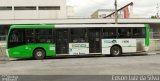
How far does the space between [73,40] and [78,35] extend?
57cm

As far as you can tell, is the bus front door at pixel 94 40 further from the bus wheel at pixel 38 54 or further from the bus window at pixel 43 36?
the bus wheel at pixel 38 54

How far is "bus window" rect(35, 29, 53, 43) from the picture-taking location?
2519 cm

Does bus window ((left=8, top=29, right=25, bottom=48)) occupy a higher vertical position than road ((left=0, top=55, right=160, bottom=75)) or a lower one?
higher

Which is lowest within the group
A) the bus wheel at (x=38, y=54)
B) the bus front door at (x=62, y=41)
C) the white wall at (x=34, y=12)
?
the bus wheel at (x=38, y=54)

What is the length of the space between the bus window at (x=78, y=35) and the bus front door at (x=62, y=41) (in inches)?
20.8

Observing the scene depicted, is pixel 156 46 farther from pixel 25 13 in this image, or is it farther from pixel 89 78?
pixel 25 13

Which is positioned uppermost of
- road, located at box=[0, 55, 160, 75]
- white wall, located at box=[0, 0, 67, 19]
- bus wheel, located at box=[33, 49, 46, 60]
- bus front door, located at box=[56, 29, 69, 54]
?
white wall, located at box=[0, 0, 67, 19]

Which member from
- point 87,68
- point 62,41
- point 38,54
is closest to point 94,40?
point 62,41

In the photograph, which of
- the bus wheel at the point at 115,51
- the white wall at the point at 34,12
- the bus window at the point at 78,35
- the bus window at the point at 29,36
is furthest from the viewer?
the white wall at the point at 34,12

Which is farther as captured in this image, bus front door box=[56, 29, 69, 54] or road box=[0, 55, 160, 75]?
bus front door box=[56, 29, 69, 54]

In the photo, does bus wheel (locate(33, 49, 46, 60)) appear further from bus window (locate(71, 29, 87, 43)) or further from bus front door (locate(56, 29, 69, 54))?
bus window (locate(71, 29, 87, 43))

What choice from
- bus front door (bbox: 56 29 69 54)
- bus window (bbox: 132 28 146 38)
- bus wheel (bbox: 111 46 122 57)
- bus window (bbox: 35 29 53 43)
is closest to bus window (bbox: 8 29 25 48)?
bus window (bbox: 35 29 53 43)

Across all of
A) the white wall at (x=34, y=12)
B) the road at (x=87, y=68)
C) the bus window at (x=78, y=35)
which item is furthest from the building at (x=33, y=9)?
the road at (x=87, y=68)

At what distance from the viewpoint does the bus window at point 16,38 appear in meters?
24.8
